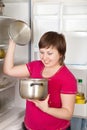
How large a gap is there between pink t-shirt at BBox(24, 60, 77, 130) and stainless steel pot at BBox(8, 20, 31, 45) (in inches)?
10.3

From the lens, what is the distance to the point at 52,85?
1447 millimetres

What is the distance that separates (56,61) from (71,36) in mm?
652

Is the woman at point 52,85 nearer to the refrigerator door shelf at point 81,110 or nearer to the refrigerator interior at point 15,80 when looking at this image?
the refrigerator door shelf at point 81,110

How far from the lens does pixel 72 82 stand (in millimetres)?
1407

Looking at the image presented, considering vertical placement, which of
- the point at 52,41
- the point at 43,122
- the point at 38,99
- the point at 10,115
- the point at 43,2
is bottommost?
the point at 10,115

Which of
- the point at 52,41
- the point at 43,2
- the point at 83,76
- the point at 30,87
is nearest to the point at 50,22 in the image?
the point at 43,2

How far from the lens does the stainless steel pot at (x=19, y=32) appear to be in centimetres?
169

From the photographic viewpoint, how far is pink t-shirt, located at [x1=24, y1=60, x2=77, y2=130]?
1.41m

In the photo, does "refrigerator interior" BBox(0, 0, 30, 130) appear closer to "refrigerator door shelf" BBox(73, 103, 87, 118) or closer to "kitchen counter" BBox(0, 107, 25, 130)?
"kitchen counter" BBox(0, 107, 25, 130)

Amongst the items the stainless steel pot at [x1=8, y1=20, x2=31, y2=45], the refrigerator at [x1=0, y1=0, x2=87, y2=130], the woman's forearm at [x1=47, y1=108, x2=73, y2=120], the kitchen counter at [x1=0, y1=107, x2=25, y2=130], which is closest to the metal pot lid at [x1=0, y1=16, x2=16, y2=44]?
the refrigerator at [x1=0, y1=0, x2=87, y2=130]

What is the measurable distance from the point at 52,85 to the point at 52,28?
2.39 ft

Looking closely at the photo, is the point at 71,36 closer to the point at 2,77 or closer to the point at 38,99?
the point at 2,77

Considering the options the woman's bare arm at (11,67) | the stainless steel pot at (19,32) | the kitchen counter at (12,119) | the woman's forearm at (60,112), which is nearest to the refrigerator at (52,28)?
the kitchen counter at (12,119)

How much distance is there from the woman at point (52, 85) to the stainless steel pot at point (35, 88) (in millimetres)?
31
